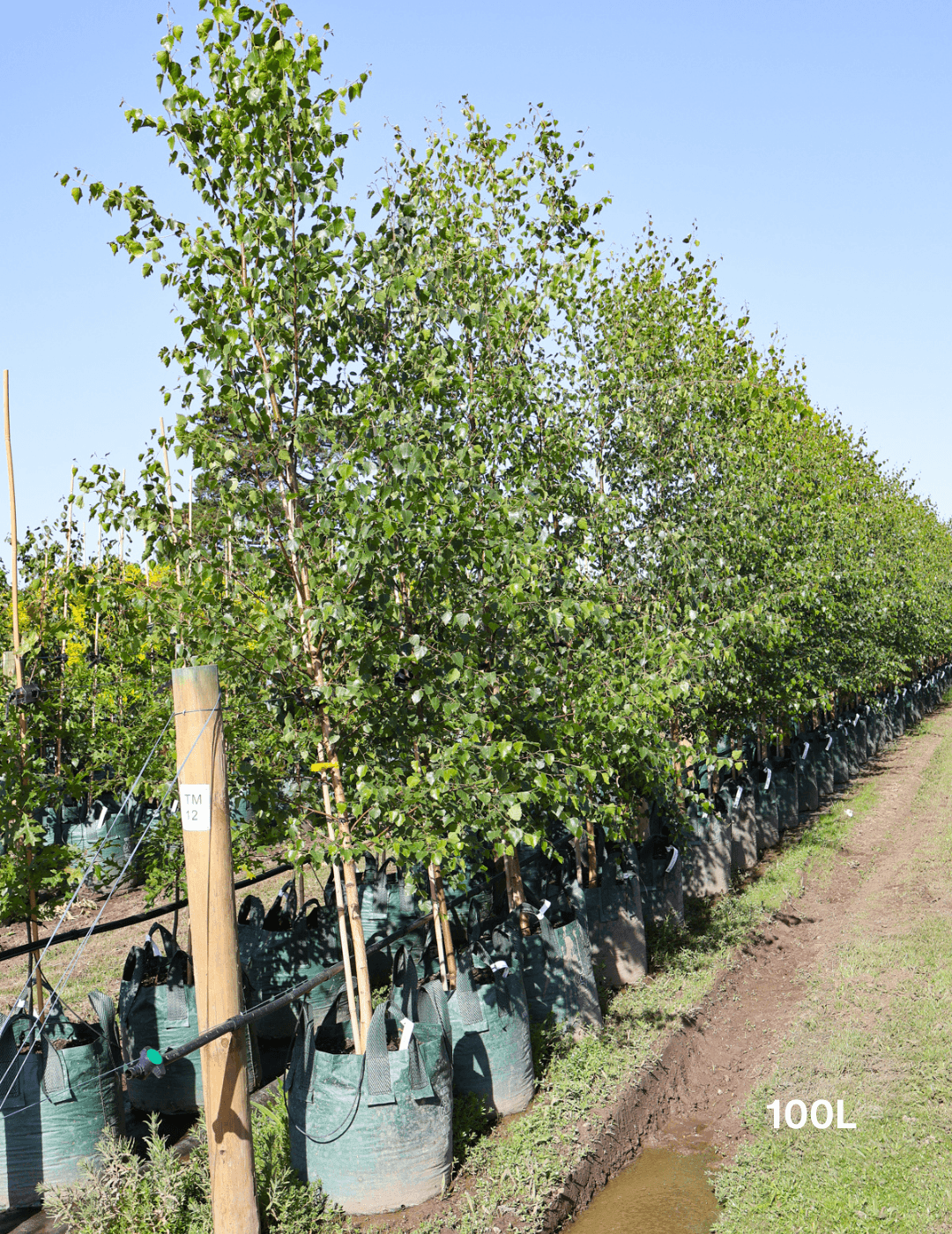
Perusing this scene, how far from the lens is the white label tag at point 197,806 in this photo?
4.30m

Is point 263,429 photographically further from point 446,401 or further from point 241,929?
point 241,929

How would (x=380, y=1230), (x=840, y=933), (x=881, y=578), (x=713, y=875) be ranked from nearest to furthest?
(x=380, y=1230) → (x=840, y=933) → (x=713, y=875) → (x=881, y=578)

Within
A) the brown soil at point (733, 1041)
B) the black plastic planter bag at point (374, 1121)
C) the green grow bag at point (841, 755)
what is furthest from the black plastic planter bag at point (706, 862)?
the green grow bag at point (841, 755)

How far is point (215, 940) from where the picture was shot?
427 cm

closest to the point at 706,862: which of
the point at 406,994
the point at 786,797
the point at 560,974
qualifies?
the point at 786,797

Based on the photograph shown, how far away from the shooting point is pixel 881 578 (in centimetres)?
1720

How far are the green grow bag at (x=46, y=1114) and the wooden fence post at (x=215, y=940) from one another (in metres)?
1.11

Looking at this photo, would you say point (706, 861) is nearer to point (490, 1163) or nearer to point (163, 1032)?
point (490, 1163)

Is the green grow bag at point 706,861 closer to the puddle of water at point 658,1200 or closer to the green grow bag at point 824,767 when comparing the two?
the puddle of water at point 658,1200

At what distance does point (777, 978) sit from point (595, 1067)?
9.43 feet

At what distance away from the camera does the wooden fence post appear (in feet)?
13.9

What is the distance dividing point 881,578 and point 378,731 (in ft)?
47.0

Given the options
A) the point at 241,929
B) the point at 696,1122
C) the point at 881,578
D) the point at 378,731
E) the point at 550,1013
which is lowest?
the point at 696,1122

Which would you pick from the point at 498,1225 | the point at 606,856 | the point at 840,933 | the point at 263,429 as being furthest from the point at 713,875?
the point at 263,429
